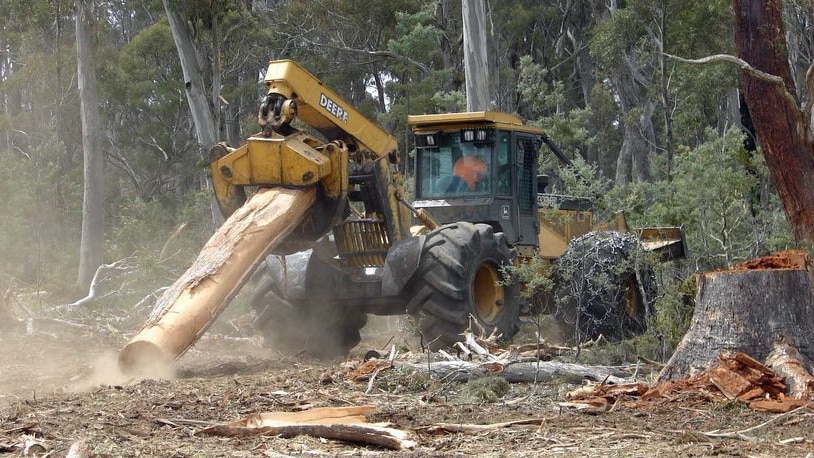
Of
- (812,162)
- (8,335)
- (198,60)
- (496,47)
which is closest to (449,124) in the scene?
(812,162)

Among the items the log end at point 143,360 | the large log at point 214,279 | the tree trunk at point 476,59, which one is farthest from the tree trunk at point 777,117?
the log end at point 143,360

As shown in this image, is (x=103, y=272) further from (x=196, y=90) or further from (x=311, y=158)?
(x=311, y=158)

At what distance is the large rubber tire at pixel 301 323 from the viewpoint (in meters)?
12.3

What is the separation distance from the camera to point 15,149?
49781 millimetres

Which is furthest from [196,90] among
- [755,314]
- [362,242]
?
[755,314]

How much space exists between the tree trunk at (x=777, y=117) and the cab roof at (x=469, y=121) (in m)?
3.12

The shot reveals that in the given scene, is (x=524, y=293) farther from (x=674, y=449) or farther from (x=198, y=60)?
(x=198, y=60)

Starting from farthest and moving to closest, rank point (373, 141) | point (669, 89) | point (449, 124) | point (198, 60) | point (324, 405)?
point (669, 89), point (198, 60), point (449, 124), point (373, 141), point (324, 405)

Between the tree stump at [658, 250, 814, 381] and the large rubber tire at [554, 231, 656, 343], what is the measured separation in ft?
8.22

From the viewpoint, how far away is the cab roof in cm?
1298

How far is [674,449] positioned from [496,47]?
31701mm

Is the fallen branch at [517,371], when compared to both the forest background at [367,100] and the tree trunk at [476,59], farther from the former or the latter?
the tree trunk at [476,59]

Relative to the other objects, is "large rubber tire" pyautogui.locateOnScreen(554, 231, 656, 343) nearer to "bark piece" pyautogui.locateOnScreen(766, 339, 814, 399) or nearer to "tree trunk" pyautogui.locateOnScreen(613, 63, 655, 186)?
"bark piece" pyautogui.locateOnScreen(766, 339, 814, 399)

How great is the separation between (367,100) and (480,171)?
26.9 m
